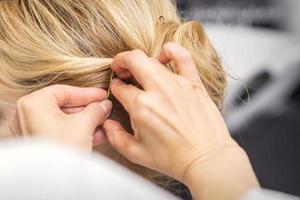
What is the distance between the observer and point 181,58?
3.04 ft

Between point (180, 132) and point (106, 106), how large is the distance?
174 mm

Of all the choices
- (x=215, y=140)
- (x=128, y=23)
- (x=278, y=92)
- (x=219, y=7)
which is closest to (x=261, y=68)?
(x=278, y=92)

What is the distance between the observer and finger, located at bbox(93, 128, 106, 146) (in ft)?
3.19

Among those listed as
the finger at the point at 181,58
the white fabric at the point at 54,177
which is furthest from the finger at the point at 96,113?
the white fabric at the point at 54,177

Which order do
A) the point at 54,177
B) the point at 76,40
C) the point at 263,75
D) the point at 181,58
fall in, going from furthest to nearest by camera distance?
the point at 263,75, the point at 76,40, the point at 181,58, the point at 54,177

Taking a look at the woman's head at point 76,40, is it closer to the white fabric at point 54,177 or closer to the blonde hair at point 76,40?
the blonde hair at point 76,40

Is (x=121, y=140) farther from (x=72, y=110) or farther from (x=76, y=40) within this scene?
(x=76, y=40)

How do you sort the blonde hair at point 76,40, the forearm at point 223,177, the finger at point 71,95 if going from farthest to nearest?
the blonde hair at point 76,40
the finger at point 71,95
the forearm at point 223,177

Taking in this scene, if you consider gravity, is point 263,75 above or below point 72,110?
below

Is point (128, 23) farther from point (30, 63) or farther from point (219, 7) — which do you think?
point (219, 7)

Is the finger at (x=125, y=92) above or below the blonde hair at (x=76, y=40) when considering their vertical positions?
below

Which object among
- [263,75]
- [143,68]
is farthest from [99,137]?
[263,75]

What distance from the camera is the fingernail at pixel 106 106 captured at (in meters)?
0.97

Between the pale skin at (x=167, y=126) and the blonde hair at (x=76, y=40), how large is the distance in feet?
0.25
